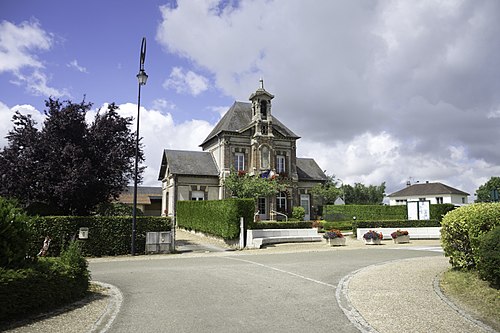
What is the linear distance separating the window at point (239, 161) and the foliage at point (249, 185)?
4.75 ft

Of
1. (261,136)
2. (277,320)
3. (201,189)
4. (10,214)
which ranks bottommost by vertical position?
(277,320)

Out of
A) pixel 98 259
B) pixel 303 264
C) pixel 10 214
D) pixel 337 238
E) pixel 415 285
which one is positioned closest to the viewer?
pixel 10 214

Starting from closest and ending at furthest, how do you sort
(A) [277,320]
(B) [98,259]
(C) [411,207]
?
(A) [277,320]
(B) [98,259]
(C) [411,207]

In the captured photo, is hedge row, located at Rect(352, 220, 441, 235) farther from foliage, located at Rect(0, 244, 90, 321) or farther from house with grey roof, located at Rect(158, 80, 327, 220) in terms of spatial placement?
foliage, located at Rect(0, 244, 90, 321)

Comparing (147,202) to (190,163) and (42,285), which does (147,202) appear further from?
(42,285)

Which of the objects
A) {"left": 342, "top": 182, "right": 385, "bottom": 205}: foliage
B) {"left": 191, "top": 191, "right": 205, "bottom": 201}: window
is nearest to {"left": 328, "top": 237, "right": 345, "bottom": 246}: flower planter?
{"left": 191, "top": 191, "right": 205, "bottom": 201}: window

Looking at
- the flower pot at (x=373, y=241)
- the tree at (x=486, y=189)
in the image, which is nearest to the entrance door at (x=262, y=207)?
the flower pot at (x=373, y=241)

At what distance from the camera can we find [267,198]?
119ft

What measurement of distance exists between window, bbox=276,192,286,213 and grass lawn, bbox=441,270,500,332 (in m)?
28.1

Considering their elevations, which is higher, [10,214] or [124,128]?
[124,128]

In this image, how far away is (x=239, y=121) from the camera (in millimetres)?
38062

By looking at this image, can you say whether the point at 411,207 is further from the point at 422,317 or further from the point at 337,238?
the point at 422,317

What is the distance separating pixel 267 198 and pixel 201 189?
6.12 meters

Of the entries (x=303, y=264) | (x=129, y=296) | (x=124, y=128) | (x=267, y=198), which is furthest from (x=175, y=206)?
Answer: (x=129, y=296)
